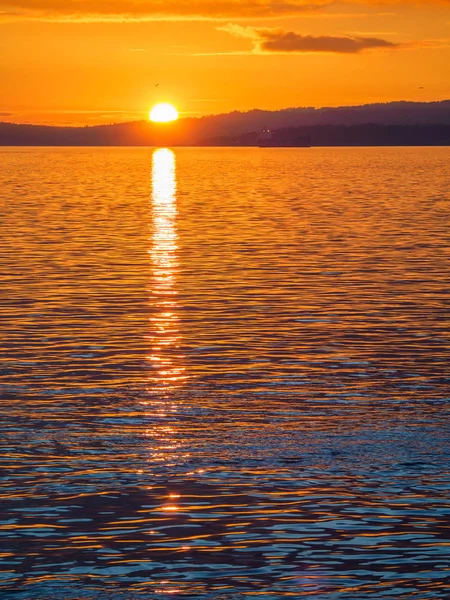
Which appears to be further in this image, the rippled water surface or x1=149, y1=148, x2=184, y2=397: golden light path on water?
x1=149, y1=148, x2=184, y2=397: golden light path on water

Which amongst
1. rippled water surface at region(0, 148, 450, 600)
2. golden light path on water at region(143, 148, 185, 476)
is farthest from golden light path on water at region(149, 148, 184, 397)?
rippled water surface at region(0, 148, 450, 600)

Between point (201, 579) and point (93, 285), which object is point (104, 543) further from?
point (93, 285)

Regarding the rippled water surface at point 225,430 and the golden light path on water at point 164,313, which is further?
the golden light path on water at point 164,313

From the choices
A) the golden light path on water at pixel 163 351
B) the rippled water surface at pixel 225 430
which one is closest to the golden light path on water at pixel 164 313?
the golden light path on water at pixel 163 351

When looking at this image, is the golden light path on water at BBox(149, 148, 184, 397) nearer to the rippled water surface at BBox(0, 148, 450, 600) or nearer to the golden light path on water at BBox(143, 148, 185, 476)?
the golden light path on water at BBox(143, 148, 185, 476)

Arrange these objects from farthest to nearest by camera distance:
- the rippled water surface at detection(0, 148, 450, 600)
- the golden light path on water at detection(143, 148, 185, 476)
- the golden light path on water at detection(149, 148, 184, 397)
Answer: the golden light path on water at detection(149, 148, 184, 397) < the golden light path on water at detection(143, 148, 185, 476) < the rippled water surface at detection(0, 148, 450, 600)

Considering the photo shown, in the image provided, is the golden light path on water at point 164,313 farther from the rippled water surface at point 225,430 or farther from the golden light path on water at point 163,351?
the rippled water surface at point 225,430

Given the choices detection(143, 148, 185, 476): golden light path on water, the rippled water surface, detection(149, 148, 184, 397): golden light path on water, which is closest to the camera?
the rippled water surface

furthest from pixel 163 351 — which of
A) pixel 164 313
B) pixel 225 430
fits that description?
pixel 225 430

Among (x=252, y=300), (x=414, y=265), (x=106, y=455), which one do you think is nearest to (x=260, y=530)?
(x=106, y=455)

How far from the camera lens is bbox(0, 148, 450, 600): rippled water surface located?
14508mm

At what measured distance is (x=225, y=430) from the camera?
68.0 feet

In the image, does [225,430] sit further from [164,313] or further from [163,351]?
[164,313]

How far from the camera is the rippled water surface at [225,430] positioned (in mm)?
14508
